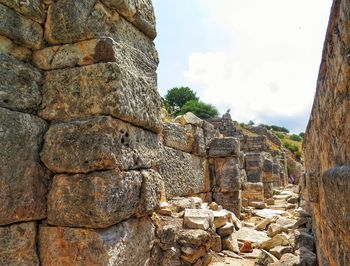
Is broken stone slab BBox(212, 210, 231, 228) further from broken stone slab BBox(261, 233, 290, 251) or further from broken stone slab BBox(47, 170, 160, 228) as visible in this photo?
broken stone slab BBox(47, 170, 160, 228)

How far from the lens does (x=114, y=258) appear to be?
7.41 ft

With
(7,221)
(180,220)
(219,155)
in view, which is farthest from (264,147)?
(7,221)

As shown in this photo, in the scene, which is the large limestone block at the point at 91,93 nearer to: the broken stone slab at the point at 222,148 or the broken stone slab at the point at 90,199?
the broken stone slab at the point at 90,199

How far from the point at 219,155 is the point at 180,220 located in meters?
4.25

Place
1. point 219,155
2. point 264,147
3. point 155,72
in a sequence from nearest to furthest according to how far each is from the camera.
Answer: point 155,72 → point 219,155 → point 264,147

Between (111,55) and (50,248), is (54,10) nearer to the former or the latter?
(111,55)

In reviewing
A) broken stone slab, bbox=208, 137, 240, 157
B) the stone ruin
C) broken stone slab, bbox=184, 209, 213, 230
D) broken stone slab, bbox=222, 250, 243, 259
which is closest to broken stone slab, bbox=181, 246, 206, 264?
broken stone slab, bbox=184, 209, 213, 230

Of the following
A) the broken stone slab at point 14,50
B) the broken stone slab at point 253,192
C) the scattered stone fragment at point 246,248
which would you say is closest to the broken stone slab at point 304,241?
the scattered stone fragment at point 246,248

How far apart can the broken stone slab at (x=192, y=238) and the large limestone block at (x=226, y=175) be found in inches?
171

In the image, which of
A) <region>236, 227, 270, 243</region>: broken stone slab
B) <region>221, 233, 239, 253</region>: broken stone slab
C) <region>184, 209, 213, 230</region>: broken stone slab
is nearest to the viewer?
<region>184, 209, 213, 230</region>: broken stone slab

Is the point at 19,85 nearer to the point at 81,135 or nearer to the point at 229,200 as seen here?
the point at 81,135

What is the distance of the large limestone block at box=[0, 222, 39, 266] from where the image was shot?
2.11 metres

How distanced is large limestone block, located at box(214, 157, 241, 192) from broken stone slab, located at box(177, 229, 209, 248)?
4.33 m

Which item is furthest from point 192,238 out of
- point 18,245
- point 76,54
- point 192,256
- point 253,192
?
point 253,192
